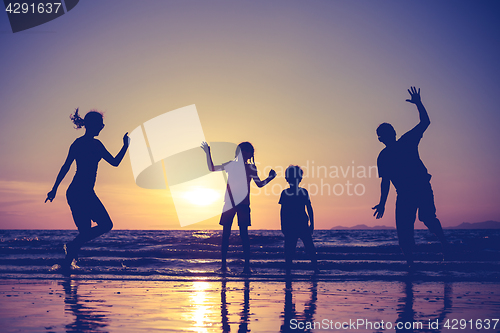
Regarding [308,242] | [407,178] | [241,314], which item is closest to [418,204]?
[407,178]

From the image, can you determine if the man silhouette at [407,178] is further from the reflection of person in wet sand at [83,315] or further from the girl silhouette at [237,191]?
the reflection of person in wet sand at [83,315]

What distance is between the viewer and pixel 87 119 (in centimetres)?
667

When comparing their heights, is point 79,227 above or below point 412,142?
below

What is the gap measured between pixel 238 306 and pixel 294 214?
3.62m

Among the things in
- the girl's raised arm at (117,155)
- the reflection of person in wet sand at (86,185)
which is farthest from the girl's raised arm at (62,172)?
the girl's raised arm at (117,155)

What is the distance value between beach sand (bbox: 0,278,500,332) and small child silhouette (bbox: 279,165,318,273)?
4.55 ft

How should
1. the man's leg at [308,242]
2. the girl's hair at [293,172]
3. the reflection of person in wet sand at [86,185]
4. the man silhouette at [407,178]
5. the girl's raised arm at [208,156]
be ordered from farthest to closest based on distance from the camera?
1. the girl's hair at [293,172]
2. the man's leg at [308,242]
3. the girl's raised arm at [208,156]
4. the man silhouette at [407,178]
5. the reflection of person in wet sand at [86,185]

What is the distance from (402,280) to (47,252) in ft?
40.7

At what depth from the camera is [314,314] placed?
3744 millimetres

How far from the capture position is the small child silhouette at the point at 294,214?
7555mm

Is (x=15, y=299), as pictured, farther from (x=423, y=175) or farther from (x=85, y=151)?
(x=423, y=175)

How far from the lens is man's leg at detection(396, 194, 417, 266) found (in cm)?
689

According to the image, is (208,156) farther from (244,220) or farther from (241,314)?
(241,314)

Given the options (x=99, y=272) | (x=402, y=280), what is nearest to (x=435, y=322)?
(x=402, y=280)
